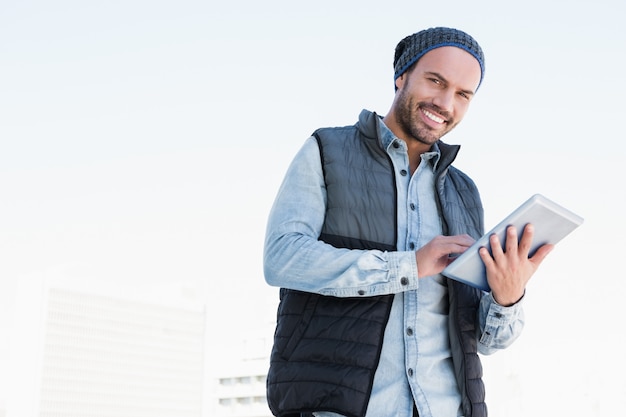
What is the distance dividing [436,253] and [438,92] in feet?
1.67

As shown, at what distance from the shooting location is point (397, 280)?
1.81 m

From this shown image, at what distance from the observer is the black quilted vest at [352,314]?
1.80m

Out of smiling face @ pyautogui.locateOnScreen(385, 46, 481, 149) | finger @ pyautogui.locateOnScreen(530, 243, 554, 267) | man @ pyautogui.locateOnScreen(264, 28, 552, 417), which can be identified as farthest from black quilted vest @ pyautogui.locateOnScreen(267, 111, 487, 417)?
finger @ pyautogui.locateOnScreen(530, 243, 554, 267)

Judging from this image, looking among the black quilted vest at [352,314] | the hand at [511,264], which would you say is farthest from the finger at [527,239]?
the black quilted vest at [352,314]

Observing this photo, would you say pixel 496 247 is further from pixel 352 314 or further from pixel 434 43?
pixel 434 43

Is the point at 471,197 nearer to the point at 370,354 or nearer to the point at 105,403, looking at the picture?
the point at 370,354

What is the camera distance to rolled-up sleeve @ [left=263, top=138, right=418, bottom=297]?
181cm

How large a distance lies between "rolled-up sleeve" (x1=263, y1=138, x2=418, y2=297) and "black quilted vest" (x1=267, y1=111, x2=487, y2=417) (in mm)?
51

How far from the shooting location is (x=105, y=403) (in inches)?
3839

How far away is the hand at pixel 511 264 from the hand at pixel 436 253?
5cm

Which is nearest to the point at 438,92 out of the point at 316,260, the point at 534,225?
the point at 534,225

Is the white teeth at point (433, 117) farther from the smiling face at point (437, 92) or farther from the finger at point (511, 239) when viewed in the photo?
the finger at point (511, 239)

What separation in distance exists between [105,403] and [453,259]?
101355 mm

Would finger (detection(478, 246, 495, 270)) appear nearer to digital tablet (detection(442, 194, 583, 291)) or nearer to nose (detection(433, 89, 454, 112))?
digital tablet (detection(442, 194, 583, 291))
